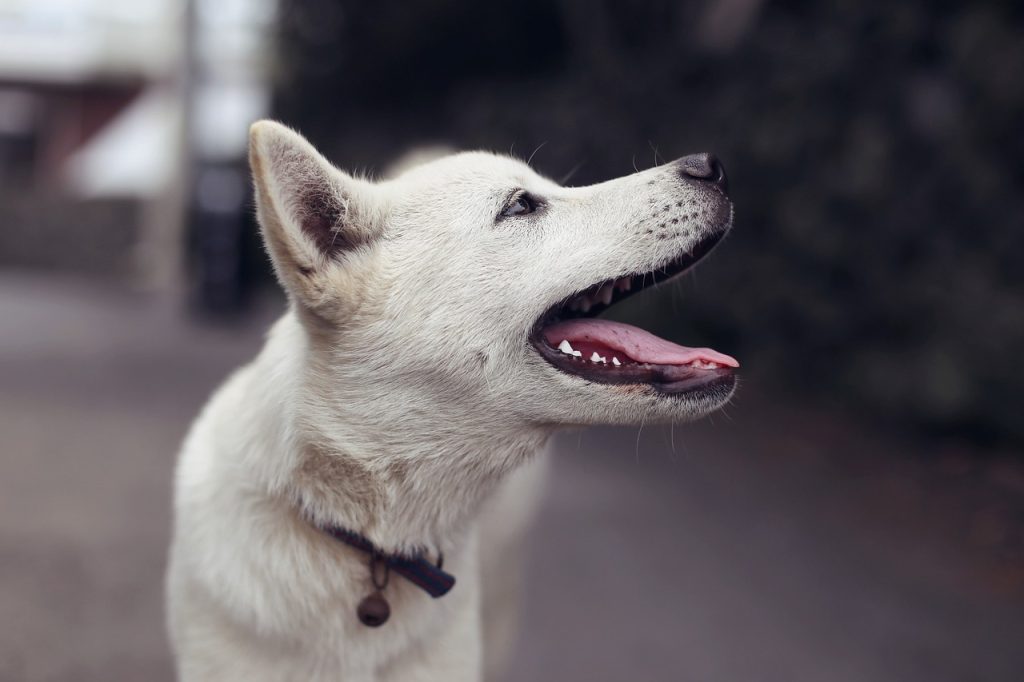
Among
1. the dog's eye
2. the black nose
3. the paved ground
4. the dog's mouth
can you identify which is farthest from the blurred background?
the black nose

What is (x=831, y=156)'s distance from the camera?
8469 mm

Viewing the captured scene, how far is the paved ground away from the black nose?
0.64 meters

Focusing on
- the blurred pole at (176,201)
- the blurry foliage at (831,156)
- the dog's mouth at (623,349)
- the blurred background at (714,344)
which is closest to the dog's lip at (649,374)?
the dog's mouth at (623,349)

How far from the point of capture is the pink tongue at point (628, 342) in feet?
8.11

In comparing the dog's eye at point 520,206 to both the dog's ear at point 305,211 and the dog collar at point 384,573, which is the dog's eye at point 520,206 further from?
the dog collar at point 384,573

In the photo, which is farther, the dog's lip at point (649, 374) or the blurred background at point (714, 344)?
the blurred background at point (714, 344)

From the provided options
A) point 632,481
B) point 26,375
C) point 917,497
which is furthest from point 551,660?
point 26,375

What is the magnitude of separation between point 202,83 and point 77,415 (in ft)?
26.1

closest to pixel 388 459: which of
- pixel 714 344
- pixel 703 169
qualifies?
pixel 703 169

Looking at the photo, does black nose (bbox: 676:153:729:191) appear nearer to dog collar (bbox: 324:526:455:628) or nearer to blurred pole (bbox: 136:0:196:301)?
dog collar (bbox: 324:526:455:628)

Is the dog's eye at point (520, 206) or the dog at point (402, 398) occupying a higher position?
the dog's eye at point (520, 206)

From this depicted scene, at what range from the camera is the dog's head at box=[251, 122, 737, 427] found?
7.89 ft

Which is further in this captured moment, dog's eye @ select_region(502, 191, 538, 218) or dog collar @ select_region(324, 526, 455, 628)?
dog's eye @ select_region(502, 191, 538, 218)

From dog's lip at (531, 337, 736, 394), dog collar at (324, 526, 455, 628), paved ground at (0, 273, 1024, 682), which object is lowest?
paved ground at (0, 273, 1024, 682)
